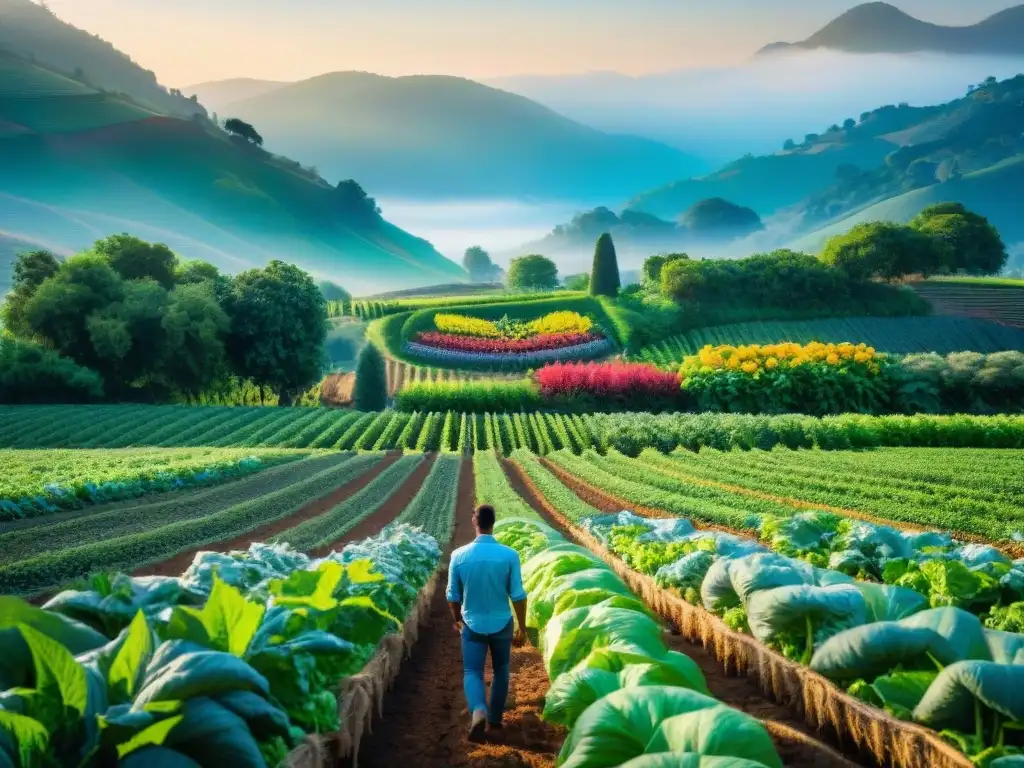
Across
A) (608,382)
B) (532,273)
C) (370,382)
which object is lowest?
(608,382)

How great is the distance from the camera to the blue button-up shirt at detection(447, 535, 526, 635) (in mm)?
5797

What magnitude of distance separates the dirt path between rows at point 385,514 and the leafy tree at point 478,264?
567 feet

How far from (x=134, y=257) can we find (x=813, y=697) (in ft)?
145

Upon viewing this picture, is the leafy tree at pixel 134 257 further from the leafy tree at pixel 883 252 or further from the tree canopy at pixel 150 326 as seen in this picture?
the leafy tree at pixel 883 252

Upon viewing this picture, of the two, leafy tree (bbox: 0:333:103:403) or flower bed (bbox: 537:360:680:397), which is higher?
leafy tree (bbox: 0:333:103:403)

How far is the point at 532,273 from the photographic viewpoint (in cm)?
9300

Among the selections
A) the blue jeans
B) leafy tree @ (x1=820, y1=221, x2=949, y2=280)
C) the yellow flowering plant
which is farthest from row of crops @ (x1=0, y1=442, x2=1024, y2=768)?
leafy tree @ (x1=820, y1=221, x2=949, y2=280)

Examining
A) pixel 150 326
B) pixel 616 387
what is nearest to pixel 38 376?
pixel 150 326

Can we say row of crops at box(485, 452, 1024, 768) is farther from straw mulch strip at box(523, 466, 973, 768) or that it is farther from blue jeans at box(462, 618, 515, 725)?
blue jeans at box(462, 618, 515, 725)

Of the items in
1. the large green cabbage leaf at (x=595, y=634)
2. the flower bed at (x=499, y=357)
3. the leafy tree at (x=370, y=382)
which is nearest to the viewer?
the large green cabbage leaf at (x=595, y=634)

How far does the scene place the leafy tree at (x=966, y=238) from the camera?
67.0 metres

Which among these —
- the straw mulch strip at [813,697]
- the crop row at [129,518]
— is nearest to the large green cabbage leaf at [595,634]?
the straw mulch strip at [813,697]

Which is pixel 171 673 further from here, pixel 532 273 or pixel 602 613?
pixel 532 273

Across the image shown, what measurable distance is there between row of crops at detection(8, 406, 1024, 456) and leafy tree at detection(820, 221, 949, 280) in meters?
32.9
